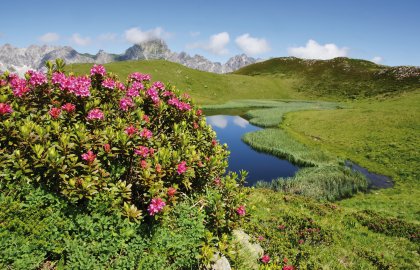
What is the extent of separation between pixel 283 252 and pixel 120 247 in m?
7.13

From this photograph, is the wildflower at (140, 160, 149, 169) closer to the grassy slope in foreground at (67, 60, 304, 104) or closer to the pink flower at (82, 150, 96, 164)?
the pink flower at (82, 150, 96, 164)

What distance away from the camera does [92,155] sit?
683cm

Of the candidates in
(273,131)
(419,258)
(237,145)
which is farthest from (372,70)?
(419,258)

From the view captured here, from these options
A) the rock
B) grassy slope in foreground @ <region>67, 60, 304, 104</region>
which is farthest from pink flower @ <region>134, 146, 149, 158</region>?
grassy slope in foreground @ <region>67, 60, 304, 104</region>

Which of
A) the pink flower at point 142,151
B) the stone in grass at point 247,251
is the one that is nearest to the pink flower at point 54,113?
the pink flower at point 142,151

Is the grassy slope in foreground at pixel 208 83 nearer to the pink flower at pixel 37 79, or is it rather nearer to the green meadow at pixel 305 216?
the green meadow at pixel 305 216

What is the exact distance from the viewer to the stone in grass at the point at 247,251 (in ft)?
31.1

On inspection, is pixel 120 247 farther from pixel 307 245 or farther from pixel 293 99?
pixel 293 99

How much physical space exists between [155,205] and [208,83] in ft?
308

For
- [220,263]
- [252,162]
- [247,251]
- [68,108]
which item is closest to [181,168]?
[220,263]

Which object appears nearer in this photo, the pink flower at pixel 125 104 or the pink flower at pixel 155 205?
the pink flower at pixel 155 205

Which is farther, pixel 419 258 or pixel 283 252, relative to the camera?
pixel 419 258

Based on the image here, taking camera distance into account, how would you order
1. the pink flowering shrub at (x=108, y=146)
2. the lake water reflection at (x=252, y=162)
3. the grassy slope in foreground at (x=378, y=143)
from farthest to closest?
the lake water reflection at (x=252, y=162)
the grassy slope in foreground at (x=378, y=143)
the pink flowering shrub at (x=108, y=146)

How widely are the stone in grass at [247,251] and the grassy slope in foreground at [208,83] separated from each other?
2905 inches
